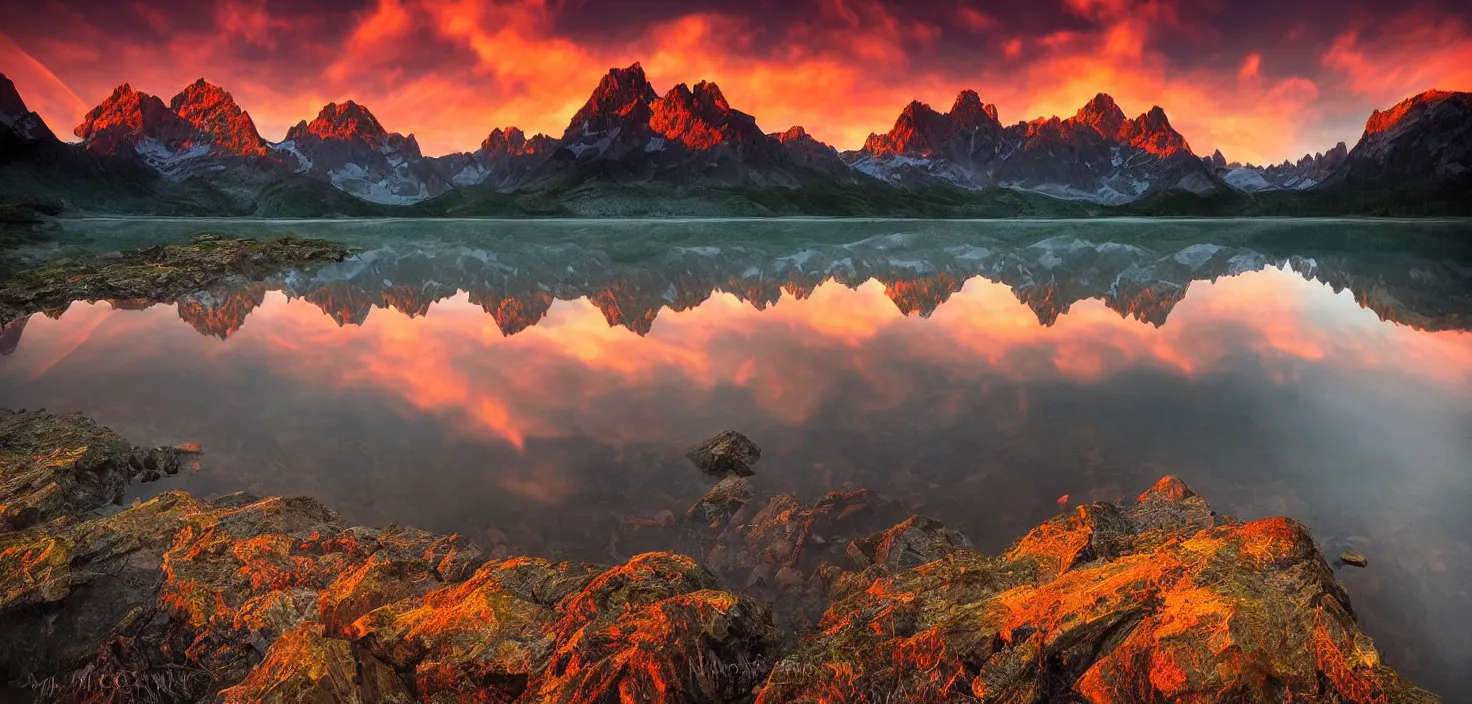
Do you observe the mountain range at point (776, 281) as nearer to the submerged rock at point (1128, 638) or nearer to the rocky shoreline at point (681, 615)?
the rocky shoreline at point (681, 615)

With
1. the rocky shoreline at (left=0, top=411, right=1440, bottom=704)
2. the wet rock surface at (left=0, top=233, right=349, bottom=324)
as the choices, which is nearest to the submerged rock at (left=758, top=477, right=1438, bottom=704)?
the rocky shoreline at (left=0, top=411, right=1440, bottom=704)

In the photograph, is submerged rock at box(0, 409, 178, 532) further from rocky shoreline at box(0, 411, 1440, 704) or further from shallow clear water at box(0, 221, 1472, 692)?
shallow clear water at box(0, 221, 1472, 692)

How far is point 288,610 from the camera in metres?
7.10

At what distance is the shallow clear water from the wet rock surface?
4.60 meters

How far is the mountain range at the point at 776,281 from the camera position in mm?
28703

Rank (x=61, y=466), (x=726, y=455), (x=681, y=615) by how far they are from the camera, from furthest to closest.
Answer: (x=726, y=455) < (x=61, y=466) < (x=681, y=615)

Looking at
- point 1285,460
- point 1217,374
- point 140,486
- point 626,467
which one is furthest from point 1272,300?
point 140,486

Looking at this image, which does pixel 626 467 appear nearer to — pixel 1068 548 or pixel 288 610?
pixel 288 610

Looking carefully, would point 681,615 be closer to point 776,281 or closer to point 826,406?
point 826,406

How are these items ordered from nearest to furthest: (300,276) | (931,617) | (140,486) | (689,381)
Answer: (931,617) < (140,486) < (689,381) < (300,276)

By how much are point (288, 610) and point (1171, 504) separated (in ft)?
39.0

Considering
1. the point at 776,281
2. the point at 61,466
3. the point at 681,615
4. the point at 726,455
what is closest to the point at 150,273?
the point at 61,466

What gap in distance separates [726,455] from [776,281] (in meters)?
29.4

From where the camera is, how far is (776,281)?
40.9 m
